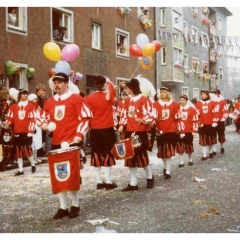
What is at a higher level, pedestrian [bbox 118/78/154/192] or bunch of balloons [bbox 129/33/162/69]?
bunch of balloons [bbox 129/33/162/69]

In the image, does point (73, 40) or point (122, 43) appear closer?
point (73, 40)

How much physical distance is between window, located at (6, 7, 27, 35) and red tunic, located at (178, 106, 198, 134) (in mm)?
5721

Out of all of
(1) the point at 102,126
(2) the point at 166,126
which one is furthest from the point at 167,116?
(1) the point at 102,126

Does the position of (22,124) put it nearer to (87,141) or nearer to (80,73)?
(87,141)

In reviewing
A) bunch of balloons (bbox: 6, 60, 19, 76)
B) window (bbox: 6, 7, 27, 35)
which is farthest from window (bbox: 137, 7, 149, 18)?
bunch of balloons (bbox: 6, 60, 19, 76)

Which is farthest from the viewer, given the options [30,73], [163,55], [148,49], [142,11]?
[163,55]

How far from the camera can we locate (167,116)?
28.4 ft

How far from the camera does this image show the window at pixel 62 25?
1530cm

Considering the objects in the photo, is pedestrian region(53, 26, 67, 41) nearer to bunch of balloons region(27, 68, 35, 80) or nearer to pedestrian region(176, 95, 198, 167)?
bunch of balloons region(27, 68, 35, 80)

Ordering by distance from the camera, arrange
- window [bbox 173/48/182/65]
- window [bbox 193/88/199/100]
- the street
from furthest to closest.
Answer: window [bbox 173/48/182/65], window [bbox 193/88/199/100], the street

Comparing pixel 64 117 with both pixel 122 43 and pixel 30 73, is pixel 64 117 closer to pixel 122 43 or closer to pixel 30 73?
pixel 30 73

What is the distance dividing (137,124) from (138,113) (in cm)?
17

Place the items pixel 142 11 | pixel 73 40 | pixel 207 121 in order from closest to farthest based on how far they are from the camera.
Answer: pixel 207 121
pixel 73 40
pixel 142 11

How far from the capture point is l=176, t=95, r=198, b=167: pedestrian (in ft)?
33.6
